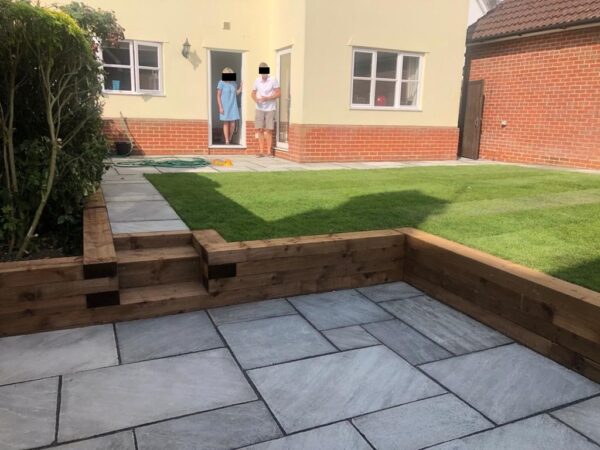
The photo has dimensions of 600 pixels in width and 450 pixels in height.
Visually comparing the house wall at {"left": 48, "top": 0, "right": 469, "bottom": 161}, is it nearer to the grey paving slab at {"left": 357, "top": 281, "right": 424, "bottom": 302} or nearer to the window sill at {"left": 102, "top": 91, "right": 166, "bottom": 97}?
the window sill at {"left": 102, "top": 91, "right": 166, "bottom": 97}

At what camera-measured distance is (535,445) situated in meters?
2.16

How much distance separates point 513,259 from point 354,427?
6.37 ft

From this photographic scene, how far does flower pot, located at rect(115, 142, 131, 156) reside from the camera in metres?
10.4

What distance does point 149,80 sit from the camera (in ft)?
35.4

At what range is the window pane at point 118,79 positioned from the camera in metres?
10.5

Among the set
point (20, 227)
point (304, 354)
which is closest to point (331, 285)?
point (304, 354)

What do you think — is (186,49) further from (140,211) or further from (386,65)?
(140,211)

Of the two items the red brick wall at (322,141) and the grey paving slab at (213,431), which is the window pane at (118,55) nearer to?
the red brick wall at (322,141)

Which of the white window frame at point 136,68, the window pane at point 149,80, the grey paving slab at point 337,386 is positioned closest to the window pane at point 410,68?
the white window frame at point 136,68

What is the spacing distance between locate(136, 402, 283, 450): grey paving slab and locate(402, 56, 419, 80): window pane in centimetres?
998

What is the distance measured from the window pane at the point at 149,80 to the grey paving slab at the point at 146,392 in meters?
9.10

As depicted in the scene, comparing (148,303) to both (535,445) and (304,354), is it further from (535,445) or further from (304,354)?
(535,445)

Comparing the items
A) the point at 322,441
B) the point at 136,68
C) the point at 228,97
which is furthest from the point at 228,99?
the point at 322,441

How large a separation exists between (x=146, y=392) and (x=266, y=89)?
29.3 feet
